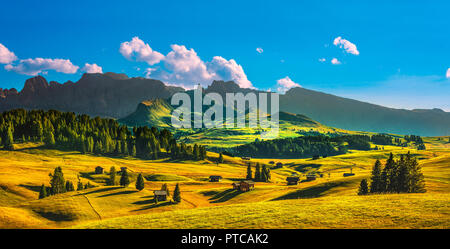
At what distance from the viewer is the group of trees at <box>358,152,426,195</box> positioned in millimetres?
65750

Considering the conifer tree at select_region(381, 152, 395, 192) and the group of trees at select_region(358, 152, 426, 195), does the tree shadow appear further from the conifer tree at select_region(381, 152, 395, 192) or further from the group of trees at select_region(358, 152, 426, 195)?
the conifer tree at select_region(381, 152, 395, 192)

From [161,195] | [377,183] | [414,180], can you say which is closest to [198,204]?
[161,195]

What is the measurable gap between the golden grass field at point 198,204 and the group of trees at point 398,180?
3949mm

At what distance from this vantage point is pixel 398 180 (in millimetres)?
67938

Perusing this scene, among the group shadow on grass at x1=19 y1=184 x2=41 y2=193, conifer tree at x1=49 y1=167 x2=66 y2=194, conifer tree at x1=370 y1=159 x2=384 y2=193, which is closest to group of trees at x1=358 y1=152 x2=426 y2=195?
conifer tree at x1=370 y1=159 x2=384 y2=193

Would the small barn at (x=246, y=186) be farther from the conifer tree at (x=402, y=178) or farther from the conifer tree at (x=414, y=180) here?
the conifer tree at (x=414, y=180)

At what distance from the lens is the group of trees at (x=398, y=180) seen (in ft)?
216

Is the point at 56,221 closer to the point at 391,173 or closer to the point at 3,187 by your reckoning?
the point at 3,187

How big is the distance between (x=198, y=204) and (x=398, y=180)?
61.2m

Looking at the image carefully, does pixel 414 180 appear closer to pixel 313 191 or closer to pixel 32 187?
pixel 313 191

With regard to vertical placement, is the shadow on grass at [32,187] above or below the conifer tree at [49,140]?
below

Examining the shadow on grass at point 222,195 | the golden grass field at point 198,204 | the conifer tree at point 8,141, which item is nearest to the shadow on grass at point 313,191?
the golden grass field at point 198,204
